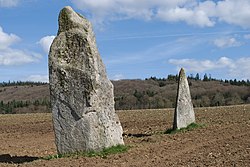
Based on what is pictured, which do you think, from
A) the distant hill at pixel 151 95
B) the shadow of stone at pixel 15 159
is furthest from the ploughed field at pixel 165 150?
the distant hill at pixel 151 95

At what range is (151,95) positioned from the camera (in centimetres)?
8294

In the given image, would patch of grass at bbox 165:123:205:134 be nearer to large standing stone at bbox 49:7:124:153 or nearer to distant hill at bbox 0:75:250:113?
large standing stone at bbox 49:7:124:153

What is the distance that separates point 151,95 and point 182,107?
61.8m

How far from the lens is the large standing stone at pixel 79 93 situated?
44.6 ft

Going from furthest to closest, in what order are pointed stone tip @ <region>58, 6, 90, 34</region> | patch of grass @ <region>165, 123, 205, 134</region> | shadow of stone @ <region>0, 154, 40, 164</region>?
patch of grass @ <region>165, 123, 205, 134</region> → shadow of stone @ <region>0, 154, 40, 164</region> → pointed stone tip @ <region>58, 6, 90, 34</region>

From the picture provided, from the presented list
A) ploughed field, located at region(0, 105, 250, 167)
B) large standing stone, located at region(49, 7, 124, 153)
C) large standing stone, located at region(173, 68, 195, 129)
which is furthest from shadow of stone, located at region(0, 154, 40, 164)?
large standing stone, located at region(173, 68, 195, 129)

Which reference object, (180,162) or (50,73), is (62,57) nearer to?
(50,73)

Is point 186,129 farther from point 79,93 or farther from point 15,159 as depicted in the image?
point 15,159

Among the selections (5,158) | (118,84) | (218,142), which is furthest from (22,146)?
(118,84)

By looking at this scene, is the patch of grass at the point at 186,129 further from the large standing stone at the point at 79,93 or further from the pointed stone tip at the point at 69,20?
the pointed stone tip at the point at 69,20

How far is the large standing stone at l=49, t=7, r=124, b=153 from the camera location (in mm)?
13586

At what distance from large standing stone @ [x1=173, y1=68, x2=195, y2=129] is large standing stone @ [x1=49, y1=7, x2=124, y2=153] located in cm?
724

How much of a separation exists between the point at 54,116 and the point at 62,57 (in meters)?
1.80

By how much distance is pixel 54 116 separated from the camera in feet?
45.5
